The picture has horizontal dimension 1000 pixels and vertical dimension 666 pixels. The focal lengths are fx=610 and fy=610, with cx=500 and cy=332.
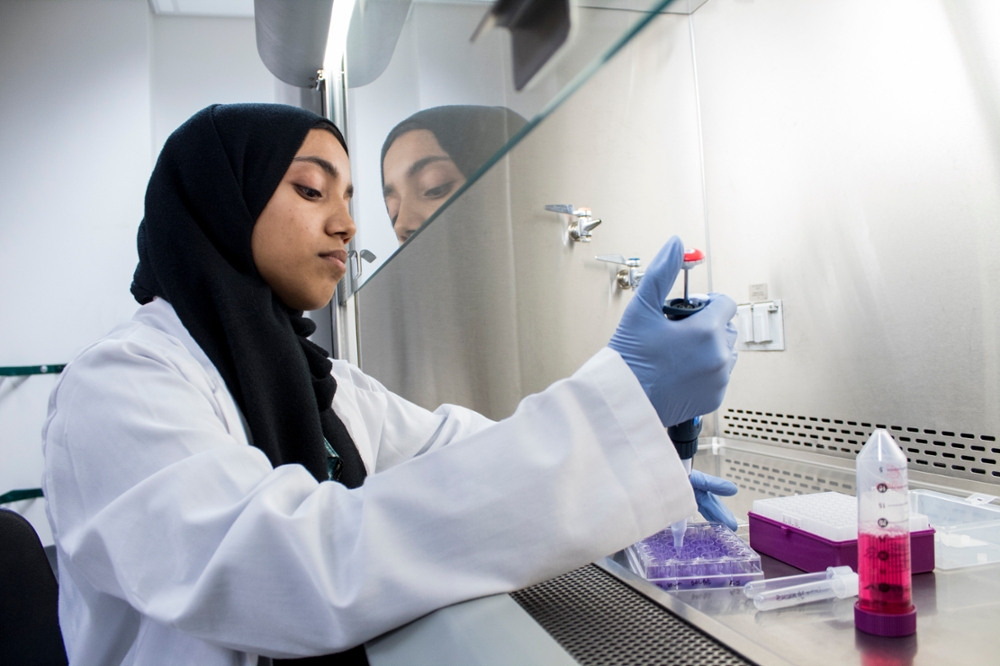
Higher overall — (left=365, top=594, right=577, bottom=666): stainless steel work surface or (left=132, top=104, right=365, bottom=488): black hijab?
(left=132, top=104, right=365, bottom=488): black hijab

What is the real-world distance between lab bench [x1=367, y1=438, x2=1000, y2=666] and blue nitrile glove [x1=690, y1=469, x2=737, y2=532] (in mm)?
141

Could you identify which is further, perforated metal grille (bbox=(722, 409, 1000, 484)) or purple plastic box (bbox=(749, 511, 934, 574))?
perforated metal grille (bbox=(722, 409, 1000, 484))

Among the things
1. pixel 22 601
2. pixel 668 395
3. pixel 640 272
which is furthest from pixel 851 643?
pixel 22 601

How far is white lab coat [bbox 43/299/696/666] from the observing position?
0.55 metres

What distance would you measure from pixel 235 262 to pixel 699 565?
0.79 metres

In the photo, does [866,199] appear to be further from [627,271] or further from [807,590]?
[807,590]

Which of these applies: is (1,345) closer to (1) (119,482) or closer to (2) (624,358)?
(1) (119,482)

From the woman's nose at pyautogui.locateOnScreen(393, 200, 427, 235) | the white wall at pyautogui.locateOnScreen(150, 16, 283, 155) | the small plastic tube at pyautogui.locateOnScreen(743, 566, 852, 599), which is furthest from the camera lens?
the white wall at pyautogui.locateOnScreen(150, 16, 283, 155)

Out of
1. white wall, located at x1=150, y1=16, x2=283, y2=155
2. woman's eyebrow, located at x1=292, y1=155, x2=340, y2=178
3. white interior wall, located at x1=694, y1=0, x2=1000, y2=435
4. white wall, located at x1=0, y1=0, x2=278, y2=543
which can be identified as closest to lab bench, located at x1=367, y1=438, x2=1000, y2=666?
white interior wall, located at x1=694, y1=0, x2=1000, y2=435

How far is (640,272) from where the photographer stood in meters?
1.54

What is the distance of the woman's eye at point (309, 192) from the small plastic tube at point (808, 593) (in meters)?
0.85

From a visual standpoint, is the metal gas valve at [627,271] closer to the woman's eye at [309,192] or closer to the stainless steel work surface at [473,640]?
the woman's eye at [309,192]

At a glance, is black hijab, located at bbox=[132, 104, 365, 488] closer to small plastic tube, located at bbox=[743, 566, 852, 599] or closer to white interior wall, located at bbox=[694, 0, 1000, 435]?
small plastic tube, located at bbox=[743, 566, 852, 599]

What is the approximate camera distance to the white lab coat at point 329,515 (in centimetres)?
55
